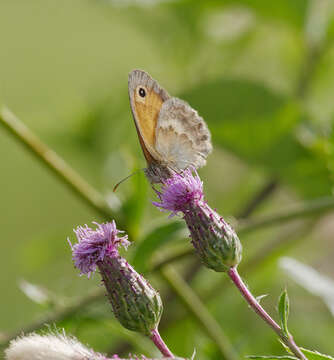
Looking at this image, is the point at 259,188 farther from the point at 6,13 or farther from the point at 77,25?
the point at 6,13

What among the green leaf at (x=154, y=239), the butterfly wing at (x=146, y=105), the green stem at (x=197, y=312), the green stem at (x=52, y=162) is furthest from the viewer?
the green stem at (x=52, y=162)

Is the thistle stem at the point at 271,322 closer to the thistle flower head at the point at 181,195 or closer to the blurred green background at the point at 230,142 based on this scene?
the thistle flower head at the point at 181,195

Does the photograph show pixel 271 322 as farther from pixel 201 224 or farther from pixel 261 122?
pixel 261 122

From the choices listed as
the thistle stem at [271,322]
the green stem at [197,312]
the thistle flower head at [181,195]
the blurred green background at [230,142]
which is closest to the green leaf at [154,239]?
the blurred green background at [230,142]

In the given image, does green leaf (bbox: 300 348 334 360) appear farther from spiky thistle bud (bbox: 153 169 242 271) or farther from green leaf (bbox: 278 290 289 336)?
spiky thistle bud (bbox: 153 169 242 271)

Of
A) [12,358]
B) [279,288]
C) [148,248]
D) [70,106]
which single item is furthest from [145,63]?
[12,358]

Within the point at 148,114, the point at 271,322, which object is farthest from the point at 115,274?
the point at 148,114
